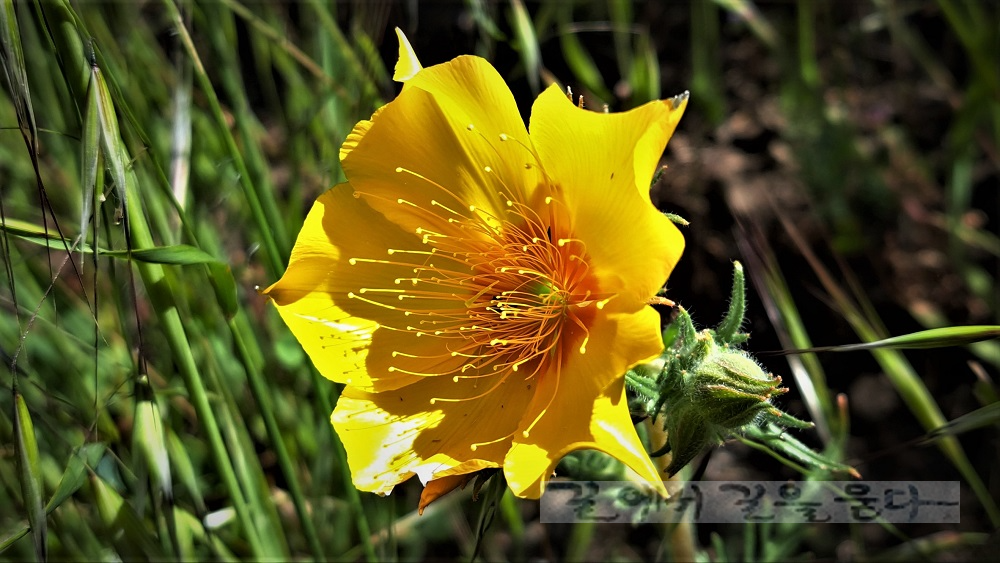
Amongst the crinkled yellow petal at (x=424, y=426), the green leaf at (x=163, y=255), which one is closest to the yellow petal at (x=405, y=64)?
the green leaf at (x=163, y=255)

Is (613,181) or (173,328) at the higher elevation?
(613,181)

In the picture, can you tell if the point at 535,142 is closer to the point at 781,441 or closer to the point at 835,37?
the point at 781,441

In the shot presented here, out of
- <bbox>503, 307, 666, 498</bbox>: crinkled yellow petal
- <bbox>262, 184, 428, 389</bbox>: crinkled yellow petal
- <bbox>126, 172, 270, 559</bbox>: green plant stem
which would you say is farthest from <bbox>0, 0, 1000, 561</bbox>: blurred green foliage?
<bbox>503, 307, 666, 498</bbox>: crinkled yellow petal

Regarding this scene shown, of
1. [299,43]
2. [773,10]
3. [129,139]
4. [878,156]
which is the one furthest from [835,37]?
[129,139]

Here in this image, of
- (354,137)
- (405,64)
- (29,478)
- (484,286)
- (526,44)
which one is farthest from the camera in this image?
(526,44)

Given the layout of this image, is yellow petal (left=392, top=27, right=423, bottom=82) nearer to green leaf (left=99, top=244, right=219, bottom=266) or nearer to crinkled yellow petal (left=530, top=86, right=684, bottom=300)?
crinkled yellow petal (left=530, top=86, right=684, bottom=300)

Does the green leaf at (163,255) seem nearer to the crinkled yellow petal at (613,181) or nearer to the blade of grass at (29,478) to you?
the blade of grass at (29,478)

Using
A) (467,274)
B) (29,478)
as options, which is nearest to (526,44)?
(467,274)

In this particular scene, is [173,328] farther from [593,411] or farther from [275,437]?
[593,411]
